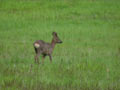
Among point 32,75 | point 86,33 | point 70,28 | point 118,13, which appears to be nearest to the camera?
point 32,75

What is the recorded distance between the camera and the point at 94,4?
28.0 m

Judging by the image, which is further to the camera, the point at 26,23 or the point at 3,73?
the point at 26,23

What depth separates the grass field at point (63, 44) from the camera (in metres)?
→ 6.77

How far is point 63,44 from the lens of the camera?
49.9ft

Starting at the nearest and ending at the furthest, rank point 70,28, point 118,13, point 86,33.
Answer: point 86,33 < point 70,28 < point 118,13

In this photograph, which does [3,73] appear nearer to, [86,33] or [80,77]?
[80,77]

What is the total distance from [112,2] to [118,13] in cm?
331

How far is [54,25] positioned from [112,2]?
949 cm

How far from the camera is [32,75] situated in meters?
7.09

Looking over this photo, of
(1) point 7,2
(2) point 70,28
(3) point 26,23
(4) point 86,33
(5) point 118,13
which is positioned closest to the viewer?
(4) point 86,33

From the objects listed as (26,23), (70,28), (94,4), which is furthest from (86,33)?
(94,4)

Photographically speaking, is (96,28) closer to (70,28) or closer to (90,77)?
(70,28)

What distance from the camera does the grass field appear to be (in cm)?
677

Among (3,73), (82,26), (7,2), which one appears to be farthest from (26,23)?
(3,73)
